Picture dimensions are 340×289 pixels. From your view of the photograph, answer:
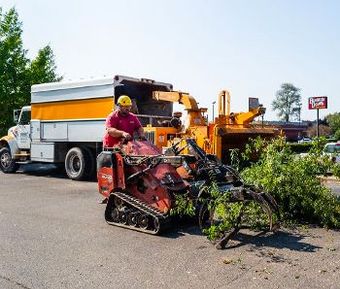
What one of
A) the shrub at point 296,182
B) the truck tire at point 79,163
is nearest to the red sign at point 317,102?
the truck tire at point 79,163

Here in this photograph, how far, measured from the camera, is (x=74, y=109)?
602 inches

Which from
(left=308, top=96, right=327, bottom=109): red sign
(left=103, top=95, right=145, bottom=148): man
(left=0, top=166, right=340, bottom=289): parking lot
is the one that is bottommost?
(left=0, top=166, right=340, bottom=289): parking lot

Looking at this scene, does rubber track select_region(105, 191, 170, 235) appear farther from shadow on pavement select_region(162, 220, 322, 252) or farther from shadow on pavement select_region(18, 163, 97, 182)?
shadow on pavement select_region(18, 163, 97, 182)

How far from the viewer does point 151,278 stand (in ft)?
17.2

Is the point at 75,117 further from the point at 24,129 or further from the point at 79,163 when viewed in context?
the point at 24,129

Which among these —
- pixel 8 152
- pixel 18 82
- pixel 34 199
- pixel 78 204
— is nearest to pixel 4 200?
pixel 34 199

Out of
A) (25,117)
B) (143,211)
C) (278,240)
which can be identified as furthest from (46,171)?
(278,240)

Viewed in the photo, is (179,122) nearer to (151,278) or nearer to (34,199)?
(34,199)

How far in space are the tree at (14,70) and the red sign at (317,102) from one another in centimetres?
1704

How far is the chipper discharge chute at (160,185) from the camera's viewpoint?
707 cm

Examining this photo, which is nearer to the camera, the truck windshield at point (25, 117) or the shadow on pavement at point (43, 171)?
the shadow on pavement at point (43, 171)

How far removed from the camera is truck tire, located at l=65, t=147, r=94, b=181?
15.0 metres

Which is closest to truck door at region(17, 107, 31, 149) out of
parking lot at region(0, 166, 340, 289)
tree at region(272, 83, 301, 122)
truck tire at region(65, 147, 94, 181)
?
truck tire at region(65, 147, 94, 181)

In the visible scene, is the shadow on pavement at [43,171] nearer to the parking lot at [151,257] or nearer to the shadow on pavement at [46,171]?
the shadow on pavement at [46,171]
